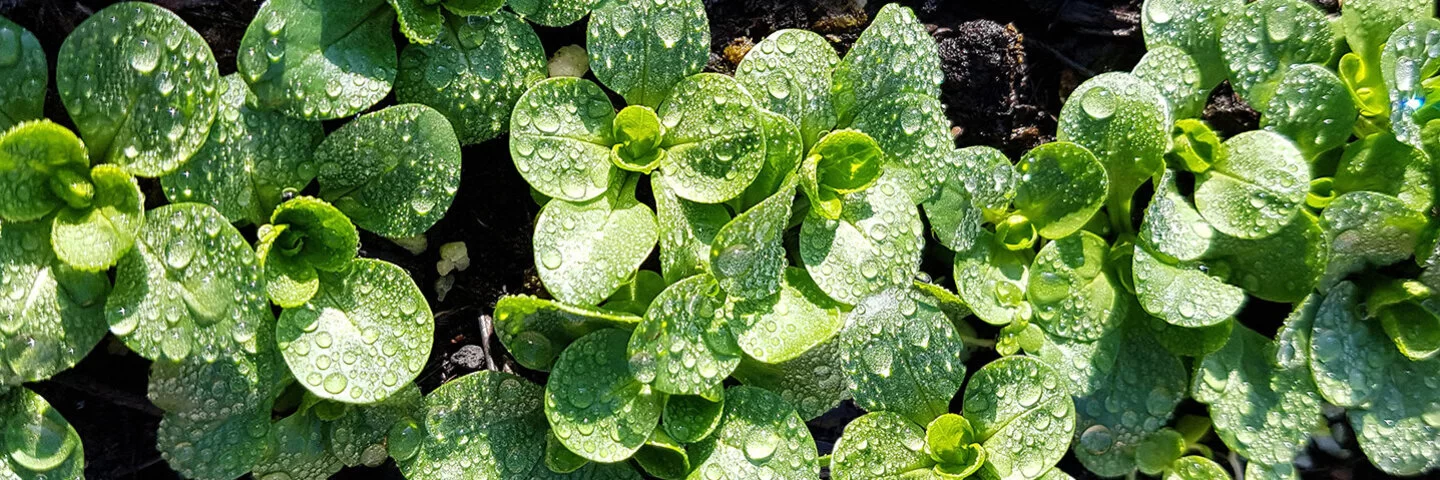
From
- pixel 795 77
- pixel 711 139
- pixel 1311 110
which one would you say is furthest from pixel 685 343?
pixel 1311 110

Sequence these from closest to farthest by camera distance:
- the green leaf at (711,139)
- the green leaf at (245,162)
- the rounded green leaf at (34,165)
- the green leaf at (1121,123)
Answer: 1. the rounded green leaf at (34,165)
2. the green leaf at (245,162)
3. the green leaf at (711,139)
4. the green leaf at (1121,123)

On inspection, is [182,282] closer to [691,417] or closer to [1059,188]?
[691,417]

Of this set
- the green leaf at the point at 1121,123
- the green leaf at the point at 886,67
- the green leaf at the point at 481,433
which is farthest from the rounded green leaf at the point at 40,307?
the green leaf at the point at 1121,123

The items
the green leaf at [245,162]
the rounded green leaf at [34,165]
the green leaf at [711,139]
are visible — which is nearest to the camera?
the rounded green leaf at [34,165]

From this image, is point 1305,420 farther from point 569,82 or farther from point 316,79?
point 316,79

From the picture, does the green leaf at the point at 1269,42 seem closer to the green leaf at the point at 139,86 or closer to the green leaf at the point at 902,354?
the green leaf at the point at 902,354
